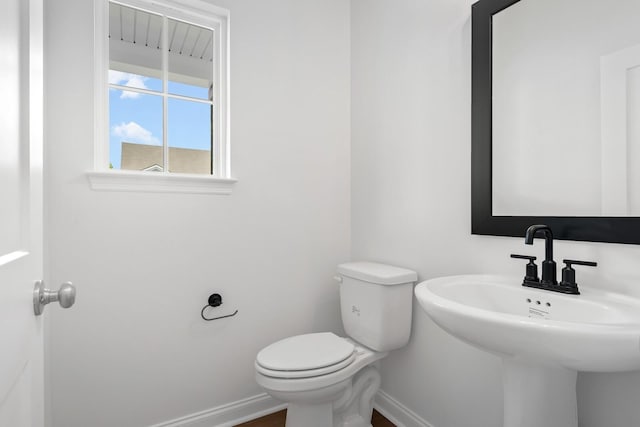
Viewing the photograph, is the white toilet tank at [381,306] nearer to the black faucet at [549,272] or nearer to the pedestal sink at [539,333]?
the pedestal sink at [539,333]

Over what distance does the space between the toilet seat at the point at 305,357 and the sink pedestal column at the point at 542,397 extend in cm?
64

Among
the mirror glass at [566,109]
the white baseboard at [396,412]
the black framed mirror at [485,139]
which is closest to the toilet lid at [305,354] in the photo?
the white baseboard at [396,412]

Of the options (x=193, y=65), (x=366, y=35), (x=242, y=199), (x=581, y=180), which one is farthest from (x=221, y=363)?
(x=366, y=35)

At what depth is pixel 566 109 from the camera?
109 centimetres

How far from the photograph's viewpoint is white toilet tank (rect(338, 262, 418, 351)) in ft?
4.96

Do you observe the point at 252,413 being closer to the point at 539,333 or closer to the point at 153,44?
the point at 539,333

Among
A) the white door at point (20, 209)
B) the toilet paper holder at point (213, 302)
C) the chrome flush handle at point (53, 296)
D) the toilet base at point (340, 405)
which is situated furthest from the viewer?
the toilet paper holder at point (213, 302)

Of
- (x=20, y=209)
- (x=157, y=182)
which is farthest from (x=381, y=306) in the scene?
(x=20, y=209)

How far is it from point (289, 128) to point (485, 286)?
127 cm

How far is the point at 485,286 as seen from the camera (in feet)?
3.71

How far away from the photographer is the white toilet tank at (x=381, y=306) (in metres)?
1.51

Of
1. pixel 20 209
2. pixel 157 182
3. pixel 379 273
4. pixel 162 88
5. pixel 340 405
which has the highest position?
pixel 162 88

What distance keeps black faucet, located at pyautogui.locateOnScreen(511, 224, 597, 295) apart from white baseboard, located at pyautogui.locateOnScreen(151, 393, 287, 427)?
1422mm

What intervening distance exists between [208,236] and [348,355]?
33.9 inches
